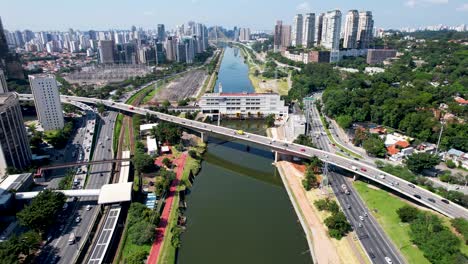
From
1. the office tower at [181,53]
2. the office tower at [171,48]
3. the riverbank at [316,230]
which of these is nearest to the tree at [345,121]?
the riverbank at [316,230]

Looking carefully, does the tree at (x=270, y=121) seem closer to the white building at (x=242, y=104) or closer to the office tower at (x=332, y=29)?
the white building at (x=242, y=104)

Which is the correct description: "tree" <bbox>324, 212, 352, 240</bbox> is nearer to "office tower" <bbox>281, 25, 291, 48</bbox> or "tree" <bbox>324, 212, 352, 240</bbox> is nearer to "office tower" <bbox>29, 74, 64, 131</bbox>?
"office tower" <bbox>29, 74, 64, 131</bbox>

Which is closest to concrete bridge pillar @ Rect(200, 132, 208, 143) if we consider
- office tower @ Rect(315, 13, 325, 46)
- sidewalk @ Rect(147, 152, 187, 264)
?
sidewalk @ Rect(147, 152, 187, 264)

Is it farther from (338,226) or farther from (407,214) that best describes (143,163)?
(407,214)

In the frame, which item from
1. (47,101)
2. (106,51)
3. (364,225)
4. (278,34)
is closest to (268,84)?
(47,101)

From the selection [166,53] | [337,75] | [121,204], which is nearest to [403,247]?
[121,204]

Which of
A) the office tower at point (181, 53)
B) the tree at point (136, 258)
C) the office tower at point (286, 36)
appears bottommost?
the tree at point (136, 258)
